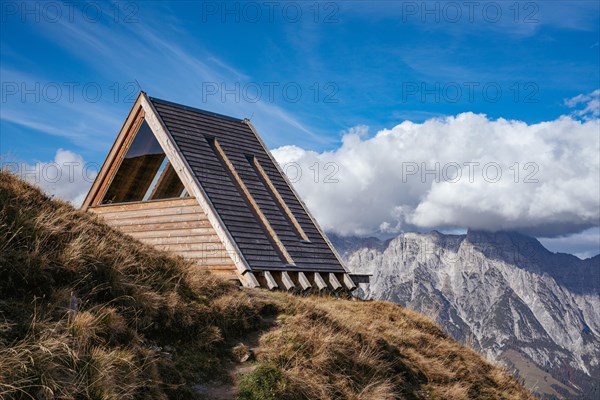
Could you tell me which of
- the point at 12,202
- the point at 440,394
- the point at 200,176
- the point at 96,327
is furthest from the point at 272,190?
the point at 96,327

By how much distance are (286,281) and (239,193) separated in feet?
13.7

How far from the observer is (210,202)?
56.3 ft

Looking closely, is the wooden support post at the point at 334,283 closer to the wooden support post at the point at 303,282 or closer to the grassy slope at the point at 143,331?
the wooden support post at the point at 303,282

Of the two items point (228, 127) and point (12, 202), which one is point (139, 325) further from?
point (228, 127)

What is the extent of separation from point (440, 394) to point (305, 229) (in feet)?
33.2

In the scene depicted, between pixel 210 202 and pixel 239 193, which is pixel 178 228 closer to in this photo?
pixel 210 202

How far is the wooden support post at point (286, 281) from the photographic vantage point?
16031 mm

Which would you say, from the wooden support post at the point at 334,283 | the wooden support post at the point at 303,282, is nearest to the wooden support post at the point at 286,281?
the wooden support post at the point at 303,282

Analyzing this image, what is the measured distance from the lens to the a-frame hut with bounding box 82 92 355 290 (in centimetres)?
1683

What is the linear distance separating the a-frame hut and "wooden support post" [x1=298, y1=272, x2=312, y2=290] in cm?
4

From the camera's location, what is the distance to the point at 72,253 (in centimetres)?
748

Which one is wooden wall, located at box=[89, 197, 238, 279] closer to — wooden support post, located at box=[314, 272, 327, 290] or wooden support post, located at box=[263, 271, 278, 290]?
wooden support post, located at box=[263, 271, 278, 290]

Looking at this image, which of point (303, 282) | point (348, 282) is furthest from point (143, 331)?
point (348, 282)

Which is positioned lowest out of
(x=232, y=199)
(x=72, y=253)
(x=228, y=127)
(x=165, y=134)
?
(x=72, y=253)
